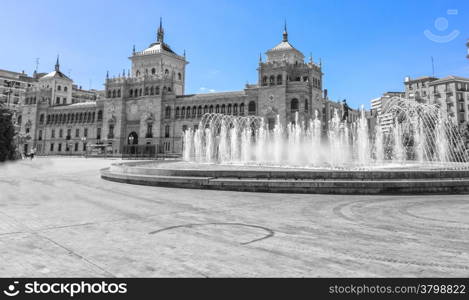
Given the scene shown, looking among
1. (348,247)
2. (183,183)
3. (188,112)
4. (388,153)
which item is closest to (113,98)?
(188,112)

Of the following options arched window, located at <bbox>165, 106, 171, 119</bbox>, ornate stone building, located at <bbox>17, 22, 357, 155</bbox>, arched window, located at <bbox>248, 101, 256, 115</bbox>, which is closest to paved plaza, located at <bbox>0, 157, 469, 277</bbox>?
ornate stone building, located at <bbox>17, 22, 357, 155</bbox>

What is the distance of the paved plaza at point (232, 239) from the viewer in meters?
3.71

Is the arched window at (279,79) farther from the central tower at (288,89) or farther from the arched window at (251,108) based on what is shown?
the arched window at (251,108)

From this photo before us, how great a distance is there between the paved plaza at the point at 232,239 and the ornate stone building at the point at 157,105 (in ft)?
151

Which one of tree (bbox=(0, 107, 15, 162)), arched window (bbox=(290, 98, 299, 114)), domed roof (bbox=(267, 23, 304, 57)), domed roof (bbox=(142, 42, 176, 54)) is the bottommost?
tree (bbox=(0, 107, 15, 162))

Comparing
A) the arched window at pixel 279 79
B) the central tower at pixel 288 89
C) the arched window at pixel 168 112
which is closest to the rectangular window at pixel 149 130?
the arched window at pixel 168 112

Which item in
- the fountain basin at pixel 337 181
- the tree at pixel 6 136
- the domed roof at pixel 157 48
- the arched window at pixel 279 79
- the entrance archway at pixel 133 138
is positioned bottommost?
the fountain basin at pixel 337 181

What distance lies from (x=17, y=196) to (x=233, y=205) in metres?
7.09

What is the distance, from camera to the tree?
2652 cm

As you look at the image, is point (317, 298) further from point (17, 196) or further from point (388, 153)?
point (388, 153)

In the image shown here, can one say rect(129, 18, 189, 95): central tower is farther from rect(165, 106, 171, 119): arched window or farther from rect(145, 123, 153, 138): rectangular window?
rect(145, 123, 153, 138): rectangular window

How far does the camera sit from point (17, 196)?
996 cm

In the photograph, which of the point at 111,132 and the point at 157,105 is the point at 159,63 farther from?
the point at 111,132

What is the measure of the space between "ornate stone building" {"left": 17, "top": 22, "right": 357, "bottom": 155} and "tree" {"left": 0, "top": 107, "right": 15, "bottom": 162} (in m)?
33.9
